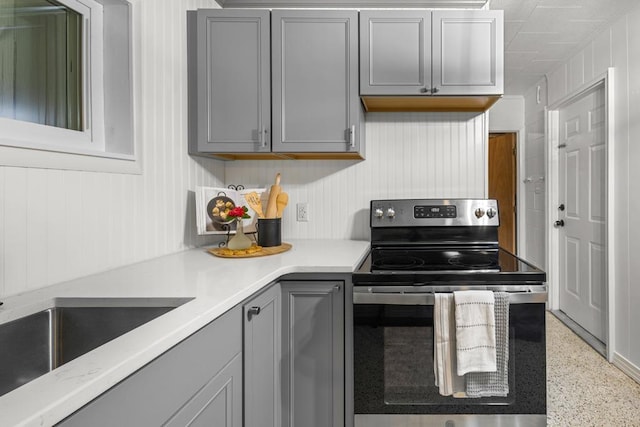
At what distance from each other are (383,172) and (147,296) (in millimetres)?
1654

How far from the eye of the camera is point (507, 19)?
2723mm

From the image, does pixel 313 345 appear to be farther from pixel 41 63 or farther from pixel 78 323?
pixel 41 63

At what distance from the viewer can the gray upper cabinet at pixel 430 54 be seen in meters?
2.02

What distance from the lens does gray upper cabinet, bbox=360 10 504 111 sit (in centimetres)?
202

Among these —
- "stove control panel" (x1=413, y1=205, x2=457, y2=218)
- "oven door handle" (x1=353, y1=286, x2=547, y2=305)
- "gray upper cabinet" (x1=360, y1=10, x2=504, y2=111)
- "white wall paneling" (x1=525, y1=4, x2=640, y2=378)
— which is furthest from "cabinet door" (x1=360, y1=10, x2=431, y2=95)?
"white wall paneling" (x1=525, y1=4, x2=640, y2=378)

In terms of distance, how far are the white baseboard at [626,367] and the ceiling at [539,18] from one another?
226 centimetres

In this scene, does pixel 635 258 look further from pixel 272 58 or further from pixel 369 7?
pixel 272 58

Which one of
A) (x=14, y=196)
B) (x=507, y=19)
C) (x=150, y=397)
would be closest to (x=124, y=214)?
(x=14, y=196)

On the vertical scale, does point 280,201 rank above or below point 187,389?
above

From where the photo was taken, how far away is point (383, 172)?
241cm

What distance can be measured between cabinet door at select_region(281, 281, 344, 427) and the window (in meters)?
0.89

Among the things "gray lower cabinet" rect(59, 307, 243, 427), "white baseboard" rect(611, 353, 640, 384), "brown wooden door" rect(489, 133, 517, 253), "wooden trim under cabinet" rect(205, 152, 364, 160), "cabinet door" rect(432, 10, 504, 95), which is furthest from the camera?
"brown wooden door" rect(489, 133, 517, 253)

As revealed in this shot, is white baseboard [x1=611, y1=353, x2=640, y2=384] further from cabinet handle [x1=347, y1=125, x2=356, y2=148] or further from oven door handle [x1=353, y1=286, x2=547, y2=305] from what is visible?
cabinet handle [x1=347, y1=125, x2=356, y2=148]

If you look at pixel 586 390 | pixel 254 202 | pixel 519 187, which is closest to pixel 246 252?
pixel 254 202
